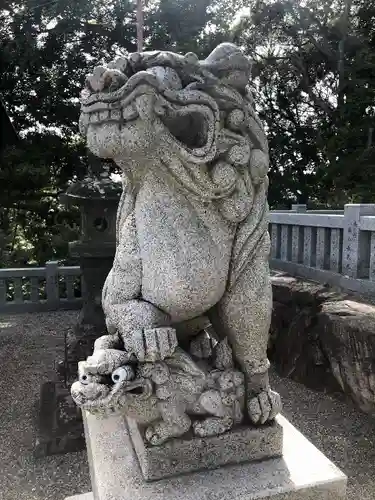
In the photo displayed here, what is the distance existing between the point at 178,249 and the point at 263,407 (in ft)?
2.13

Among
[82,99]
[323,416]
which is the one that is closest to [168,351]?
[82,99]

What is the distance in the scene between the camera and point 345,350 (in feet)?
11.4

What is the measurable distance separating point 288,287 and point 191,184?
3.34 metres

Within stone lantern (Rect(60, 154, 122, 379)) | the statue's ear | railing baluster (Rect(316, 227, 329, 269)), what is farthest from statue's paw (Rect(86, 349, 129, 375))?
railing baluster (Rect(316, 227, 329, 269))

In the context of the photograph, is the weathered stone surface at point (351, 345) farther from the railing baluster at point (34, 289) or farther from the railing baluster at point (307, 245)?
the railing baluster at point (34, 289)

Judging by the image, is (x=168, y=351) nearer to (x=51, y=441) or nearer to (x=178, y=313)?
(x=178, y=313)

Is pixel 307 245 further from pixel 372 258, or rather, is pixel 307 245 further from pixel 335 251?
pixel 372 258

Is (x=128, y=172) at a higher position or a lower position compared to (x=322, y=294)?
higher

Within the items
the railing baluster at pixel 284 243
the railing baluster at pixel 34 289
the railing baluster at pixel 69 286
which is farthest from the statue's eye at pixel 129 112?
the railing baluster at pixel 34 289

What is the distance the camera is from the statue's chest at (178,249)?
1.45m

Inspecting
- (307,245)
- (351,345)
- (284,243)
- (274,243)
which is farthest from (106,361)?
(274,243)

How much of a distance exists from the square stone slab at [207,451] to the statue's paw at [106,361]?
1.08 feet

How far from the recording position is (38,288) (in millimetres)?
7691

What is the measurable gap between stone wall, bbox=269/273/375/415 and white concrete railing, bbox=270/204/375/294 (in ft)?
0.80
